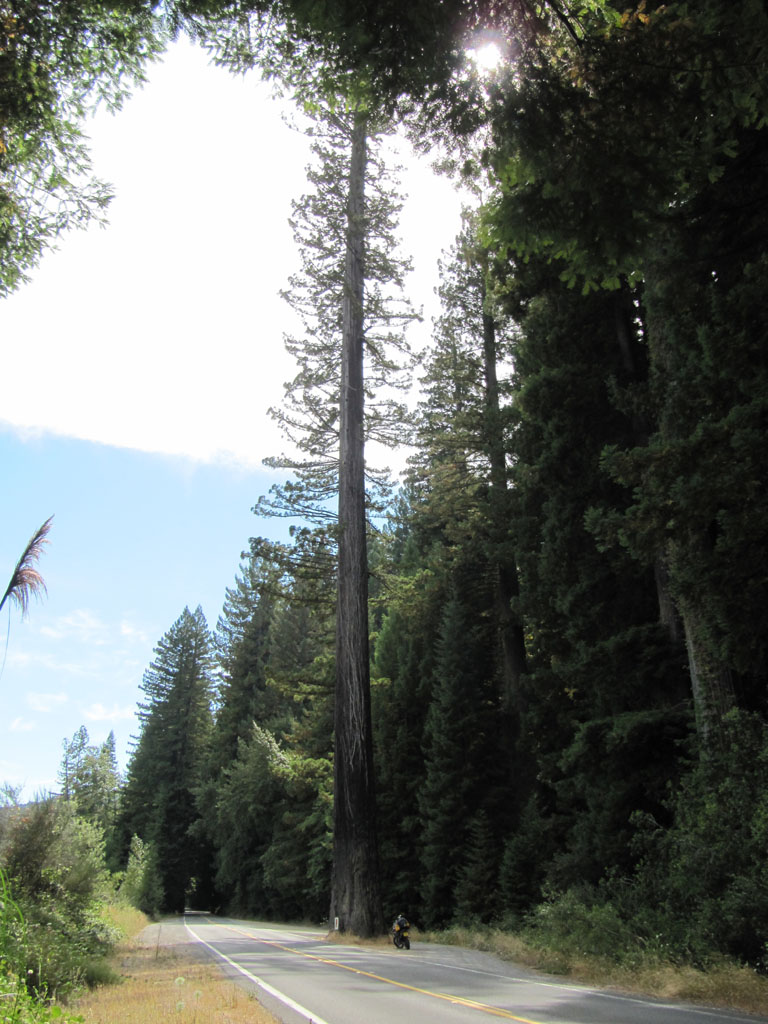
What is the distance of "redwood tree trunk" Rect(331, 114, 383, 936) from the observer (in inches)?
626

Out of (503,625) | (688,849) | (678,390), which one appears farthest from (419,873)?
(678,390)

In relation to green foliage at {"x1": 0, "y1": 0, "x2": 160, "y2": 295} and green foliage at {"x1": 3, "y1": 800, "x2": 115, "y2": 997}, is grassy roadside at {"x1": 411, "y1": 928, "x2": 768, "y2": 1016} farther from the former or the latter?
Result: green foliage at {"x1": 0, "y1": 0, "x2": 160, "y2": 295}

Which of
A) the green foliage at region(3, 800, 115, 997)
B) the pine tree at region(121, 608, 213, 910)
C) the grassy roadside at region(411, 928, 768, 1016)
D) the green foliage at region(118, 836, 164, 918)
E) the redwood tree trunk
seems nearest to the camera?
the grassy roadside at region(411, 928, 768, 1016)

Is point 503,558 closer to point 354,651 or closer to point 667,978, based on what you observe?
point 354,651

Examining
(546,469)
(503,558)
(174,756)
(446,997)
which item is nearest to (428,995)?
(446,997)

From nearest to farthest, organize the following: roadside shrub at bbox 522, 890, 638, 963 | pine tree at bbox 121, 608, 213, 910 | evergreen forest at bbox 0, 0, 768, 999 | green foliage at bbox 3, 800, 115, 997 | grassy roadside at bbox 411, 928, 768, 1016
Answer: evergreen forest at bbox 0, 0, 768, 999 < grassy roadside at bbox 411, 928, 768, 1016 < green foliage at bbox 3, 800, 115, 997 < roadside shrub at bbox 522, 890, 638, 963 < pine tree at bbox 121, 608, 213, 910

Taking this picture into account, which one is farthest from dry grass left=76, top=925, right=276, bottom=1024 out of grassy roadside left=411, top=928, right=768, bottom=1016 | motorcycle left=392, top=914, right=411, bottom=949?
grassy roadside left=411, top=928, right=768, bottom=1016

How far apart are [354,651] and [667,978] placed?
9904 mm

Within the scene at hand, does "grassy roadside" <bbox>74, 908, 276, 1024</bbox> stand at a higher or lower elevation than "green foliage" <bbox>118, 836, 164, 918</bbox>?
higher

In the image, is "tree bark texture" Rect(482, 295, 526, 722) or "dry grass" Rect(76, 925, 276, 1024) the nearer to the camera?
"dry grass" Rect(76, 925, 276, 1024)

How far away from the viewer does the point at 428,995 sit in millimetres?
7949

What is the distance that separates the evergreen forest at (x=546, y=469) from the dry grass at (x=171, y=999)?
3.03 meters

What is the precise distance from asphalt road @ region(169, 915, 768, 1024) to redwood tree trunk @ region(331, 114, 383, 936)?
9.39 ft

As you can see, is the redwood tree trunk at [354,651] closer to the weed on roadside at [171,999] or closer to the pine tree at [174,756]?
the weed on roadside at [171,999]
